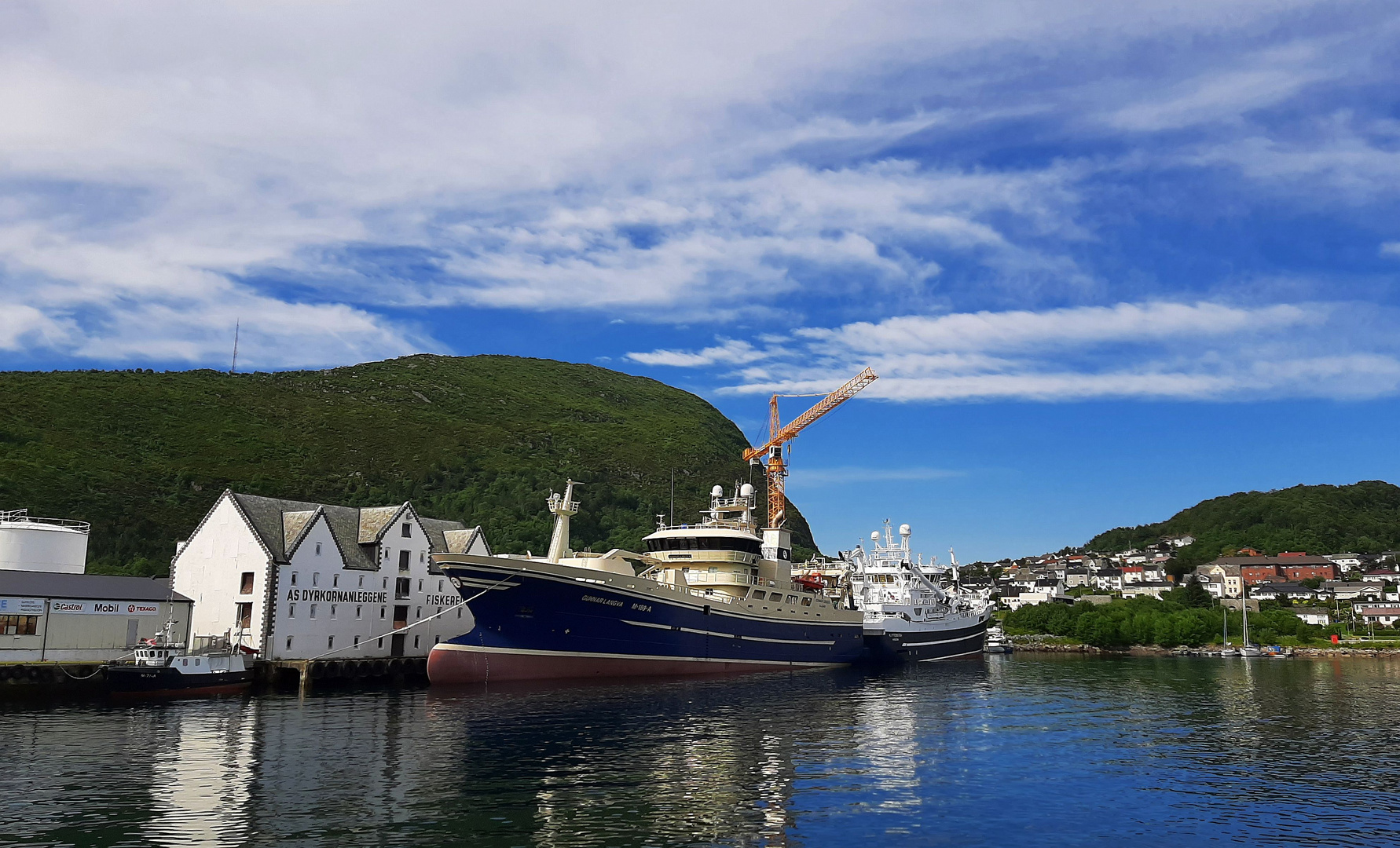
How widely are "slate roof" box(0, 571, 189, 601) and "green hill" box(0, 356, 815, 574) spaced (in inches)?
1209

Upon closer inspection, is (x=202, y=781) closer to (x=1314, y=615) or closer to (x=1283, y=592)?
(x=1314, y=615)

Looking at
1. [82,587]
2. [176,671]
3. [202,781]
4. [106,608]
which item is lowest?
[202,781]

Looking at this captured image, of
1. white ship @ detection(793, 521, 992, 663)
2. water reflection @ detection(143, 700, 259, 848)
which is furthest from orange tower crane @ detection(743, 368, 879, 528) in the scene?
water reflection @ detection(143, 700, 259, 848)

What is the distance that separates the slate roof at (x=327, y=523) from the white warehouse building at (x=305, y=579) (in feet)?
0.27

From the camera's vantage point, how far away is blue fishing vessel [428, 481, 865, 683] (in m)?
53.7

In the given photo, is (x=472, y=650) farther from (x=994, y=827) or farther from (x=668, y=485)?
(x=668, y=485)

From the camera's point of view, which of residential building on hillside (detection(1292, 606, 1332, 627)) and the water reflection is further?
residential building on hillside (detection(1292, 606, 1332, 627))

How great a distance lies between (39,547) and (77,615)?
382 inches

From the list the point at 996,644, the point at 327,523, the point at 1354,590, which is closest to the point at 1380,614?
the point at 1354,590

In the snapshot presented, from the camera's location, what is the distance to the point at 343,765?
1126 inches

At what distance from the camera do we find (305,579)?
61469 millimetres

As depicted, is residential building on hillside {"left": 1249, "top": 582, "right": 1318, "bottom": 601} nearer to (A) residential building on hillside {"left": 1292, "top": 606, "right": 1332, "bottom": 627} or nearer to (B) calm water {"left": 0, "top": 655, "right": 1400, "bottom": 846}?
(A) residential building on hillside {"left": 1292, "top": 606, "right": 1332, "bottom": 627}

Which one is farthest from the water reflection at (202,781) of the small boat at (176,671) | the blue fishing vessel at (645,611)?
the blue fishing vessel at (645,611)

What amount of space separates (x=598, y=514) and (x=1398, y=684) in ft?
394
